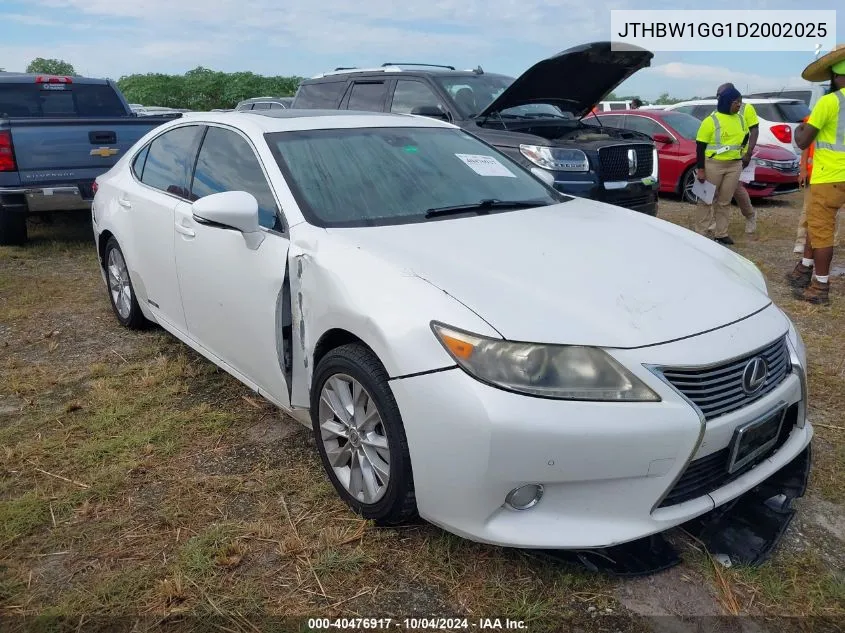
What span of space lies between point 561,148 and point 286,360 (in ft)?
14.7

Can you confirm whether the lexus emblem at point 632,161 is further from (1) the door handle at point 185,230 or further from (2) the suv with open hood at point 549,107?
(1) the door handle at point 185,230

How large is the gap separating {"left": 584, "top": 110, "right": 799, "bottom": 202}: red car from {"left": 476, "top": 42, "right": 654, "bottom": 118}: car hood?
322 cm

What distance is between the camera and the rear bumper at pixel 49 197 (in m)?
6.66

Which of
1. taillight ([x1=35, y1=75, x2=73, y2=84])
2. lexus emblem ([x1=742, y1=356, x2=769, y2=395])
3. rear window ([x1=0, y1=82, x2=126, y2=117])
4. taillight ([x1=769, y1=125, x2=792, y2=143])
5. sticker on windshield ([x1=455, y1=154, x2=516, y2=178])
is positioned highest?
taillight ([x1=35, y1=75, x2=73, y2=84])

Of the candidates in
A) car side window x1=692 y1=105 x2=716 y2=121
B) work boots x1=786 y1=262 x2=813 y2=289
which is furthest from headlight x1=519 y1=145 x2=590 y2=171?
car side window x1=692 y1=105 x2=716 y2=121

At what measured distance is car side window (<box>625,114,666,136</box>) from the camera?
1073 centimetres

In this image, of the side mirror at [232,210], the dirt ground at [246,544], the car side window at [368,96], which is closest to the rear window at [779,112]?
the car side window at [368,96]

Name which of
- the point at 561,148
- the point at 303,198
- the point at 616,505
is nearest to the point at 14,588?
the point at 303,198

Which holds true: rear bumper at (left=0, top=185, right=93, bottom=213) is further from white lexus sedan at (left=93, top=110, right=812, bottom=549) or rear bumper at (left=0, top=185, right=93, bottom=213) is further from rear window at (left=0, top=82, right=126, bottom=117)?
white lexus sedan at (left=93, top=110, right=812, bottom=549)

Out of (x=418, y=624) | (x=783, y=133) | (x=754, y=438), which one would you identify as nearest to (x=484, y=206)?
(x=754, y=438)

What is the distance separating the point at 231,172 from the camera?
3385 mm

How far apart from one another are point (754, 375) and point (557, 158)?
4.56 meters

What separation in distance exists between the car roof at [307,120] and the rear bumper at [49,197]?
3574 millimetres

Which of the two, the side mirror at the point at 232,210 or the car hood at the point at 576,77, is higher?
the car hood at the point at 576,77
